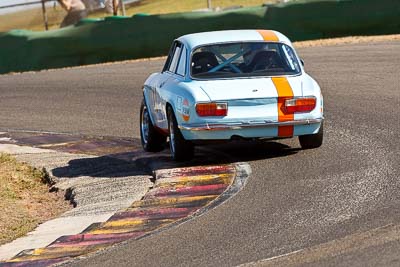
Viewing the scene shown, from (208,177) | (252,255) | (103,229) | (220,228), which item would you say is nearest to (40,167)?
(208,177)

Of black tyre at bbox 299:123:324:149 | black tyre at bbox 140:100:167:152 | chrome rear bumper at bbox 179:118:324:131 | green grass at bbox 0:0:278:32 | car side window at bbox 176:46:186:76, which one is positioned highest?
car side window at bbox 176:46:186:76

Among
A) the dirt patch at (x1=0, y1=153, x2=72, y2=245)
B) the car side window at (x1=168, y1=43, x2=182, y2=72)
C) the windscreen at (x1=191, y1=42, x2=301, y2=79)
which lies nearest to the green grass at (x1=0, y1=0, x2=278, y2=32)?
the car side window at (x1=168, y1=43, x2=182, y2=72)

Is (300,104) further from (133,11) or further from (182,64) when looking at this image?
(133,11)

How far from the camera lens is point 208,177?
1096 cm

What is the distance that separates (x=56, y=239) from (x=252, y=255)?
2.09 metres

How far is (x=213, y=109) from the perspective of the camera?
1136 cm

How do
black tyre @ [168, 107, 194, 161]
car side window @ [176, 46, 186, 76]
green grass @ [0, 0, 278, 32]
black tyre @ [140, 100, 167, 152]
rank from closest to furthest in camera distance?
black tyre @ [168, 107, 194, 161], car side window @ [176, 46, 186, 76], black tyre @ [140, 100, 167, 152], green grass @ [0, 0, 278, 32]

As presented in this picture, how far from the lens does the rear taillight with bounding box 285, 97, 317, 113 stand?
11.4 meters

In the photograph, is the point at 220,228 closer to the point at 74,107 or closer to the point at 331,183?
the point at 331,183

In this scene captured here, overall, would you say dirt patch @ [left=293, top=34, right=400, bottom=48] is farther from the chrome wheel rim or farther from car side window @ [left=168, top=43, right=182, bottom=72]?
car side window @ [left=168, top=43, right=182, bottom=72]

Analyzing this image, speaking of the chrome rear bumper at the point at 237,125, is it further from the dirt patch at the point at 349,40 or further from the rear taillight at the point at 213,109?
the dirt patch at the point at 349,40

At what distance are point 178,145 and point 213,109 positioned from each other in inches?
27.0

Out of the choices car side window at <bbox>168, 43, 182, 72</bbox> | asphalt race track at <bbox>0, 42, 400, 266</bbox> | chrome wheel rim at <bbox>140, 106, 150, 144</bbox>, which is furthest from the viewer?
chrome wheel rim at <bbox>140, 106, 150, 144</bbox>

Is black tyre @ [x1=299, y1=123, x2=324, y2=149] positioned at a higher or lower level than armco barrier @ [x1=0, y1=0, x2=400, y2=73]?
higher
